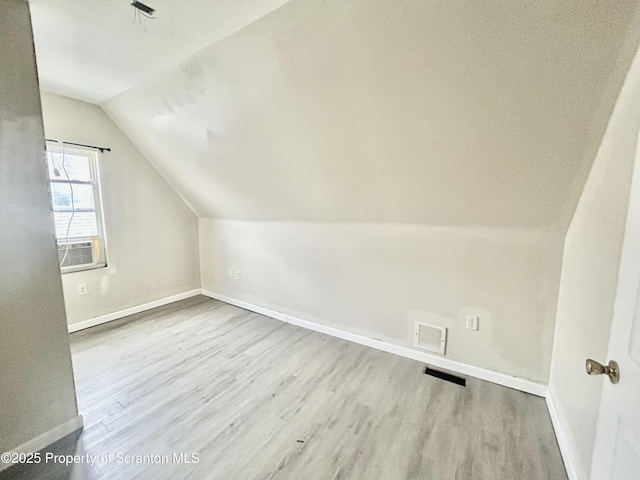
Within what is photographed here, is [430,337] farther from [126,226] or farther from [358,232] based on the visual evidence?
[126,226]

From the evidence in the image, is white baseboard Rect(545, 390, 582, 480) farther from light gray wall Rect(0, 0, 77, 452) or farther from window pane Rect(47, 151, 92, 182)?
window pane Rect(47, 151, 92, 182)

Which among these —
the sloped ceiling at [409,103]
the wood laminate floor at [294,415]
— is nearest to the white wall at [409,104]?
the sloped ceiling at [409,103]

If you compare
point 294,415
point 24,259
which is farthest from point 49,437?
point 294,415

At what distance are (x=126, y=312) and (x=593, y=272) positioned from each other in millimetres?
4448

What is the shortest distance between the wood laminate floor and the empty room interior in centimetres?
2

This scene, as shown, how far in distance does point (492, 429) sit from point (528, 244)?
1.27 metres

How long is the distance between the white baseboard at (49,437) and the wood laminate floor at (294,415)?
0.32ft

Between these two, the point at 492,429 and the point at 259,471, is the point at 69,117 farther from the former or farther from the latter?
the point at 492,429

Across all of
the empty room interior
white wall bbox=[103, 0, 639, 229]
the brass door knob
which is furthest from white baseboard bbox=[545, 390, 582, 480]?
white wall bbox=[103, 0, 639, 229]

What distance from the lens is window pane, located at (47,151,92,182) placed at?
2.89 meters

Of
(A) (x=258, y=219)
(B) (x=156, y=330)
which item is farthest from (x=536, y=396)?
(B) (x=156, y=330)

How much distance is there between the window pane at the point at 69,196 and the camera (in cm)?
293

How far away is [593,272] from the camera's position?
1377 millimetres

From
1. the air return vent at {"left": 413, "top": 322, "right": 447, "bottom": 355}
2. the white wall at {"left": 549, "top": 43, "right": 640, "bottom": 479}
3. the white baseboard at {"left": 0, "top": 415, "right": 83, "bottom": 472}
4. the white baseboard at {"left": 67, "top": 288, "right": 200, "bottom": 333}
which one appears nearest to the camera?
the white wall at {"left": 549, "top": 43, "right": 640, "bottom": 479}
